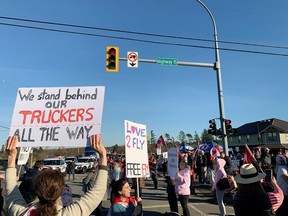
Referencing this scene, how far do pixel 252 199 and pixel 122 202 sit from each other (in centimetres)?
186

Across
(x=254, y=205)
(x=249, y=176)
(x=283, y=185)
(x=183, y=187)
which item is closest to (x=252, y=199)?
(x=254, y=205)

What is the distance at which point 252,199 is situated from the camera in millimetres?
3516

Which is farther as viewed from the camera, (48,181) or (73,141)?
(73,141)

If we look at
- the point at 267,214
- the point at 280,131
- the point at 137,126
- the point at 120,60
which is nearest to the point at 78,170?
the point at 120,60

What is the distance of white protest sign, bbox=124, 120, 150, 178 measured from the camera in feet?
17.7

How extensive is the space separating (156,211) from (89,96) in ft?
26.9

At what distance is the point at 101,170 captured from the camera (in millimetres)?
2797

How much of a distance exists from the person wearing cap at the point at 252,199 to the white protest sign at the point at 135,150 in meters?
2.07

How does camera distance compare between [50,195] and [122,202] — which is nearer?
[50,195]

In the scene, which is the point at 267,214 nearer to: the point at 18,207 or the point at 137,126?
the point at 18,207

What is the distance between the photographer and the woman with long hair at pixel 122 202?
14.4 ft

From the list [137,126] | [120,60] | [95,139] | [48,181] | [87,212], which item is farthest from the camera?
[120,60]

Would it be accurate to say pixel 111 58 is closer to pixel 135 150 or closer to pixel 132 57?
pixel 132 57

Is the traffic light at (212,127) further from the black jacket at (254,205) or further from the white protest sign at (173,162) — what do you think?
the black jacket at (254,205)
